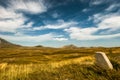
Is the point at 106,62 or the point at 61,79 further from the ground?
the point at 106,62

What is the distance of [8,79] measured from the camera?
12.0m

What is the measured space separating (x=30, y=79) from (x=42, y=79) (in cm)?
81

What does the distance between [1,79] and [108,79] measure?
685cm

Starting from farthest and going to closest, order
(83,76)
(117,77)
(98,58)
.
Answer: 1. (98,58)
2. (83,76)
3. (117,77)

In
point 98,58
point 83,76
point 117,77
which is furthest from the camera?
point 98,58

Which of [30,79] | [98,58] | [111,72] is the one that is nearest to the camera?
[111,72]

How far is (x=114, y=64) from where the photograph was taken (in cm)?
1164

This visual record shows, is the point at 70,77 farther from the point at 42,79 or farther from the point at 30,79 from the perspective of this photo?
the point at 30,79

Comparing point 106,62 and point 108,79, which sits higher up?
point 106,62

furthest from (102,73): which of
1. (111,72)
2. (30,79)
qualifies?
(30,79)

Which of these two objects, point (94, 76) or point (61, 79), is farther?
point (61, 79)

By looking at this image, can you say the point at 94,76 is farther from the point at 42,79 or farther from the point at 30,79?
the point at 30,79

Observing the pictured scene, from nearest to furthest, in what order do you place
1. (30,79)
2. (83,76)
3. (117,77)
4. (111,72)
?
(117,77)
(111,72)
(83,76)
(30,79)

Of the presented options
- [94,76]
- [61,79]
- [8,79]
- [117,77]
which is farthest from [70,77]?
[8,79]
